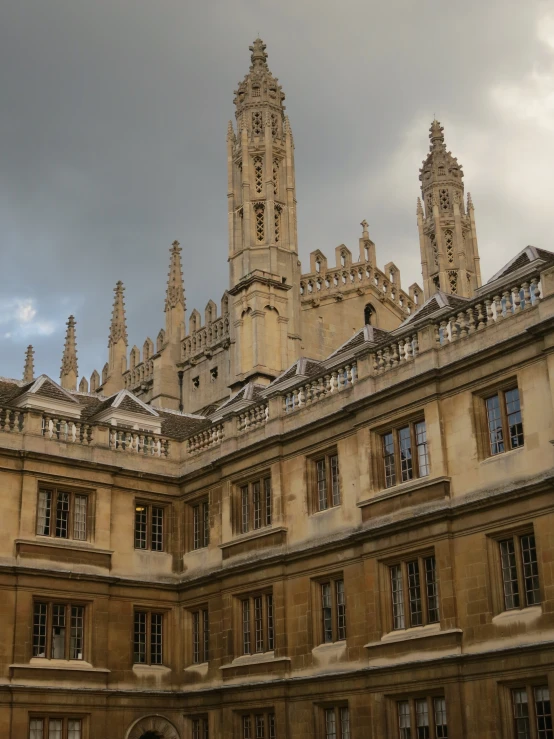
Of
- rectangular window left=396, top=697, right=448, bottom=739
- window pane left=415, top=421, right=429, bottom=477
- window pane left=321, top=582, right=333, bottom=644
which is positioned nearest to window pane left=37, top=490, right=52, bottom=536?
window pane left=321, top=582, right=333, bottom=644

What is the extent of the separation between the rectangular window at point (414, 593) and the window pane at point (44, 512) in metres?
11.3

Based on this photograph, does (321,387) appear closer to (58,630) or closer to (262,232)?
(58,630)

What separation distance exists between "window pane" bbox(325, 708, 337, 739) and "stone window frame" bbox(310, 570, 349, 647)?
70.6 inches

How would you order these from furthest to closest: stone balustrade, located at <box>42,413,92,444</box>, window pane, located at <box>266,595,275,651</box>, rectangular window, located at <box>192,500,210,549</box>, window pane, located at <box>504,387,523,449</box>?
rectangular window, located at <box>192,500,210,549</box> < stone balustrade, located at <box>42,413,92,444</box> < window pane, located at <box>266,595,275,651</box> < window pane, located at <box>504,387,523,449</box>

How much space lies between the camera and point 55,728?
31.6 m

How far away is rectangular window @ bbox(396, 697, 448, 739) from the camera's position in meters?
25.5

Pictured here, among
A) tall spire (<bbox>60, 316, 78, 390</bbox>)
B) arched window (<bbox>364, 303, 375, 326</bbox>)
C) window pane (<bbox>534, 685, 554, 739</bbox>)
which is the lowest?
window pane (<bbox>534, 685, 554, 739</bbox>)

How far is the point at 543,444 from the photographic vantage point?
24.5m

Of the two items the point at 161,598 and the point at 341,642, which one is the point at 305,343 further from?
the point at 341,642

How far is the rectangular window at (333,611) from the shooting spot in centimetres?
2939

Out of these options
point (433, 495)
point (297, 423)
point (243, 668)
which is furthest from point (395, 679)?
point (297, 423)

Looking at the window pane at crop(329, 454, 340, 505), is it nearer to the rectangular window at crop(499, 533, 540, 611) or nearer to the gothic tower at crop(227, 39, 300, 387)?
the rectangular window at crop(499, 533, 540, 611)

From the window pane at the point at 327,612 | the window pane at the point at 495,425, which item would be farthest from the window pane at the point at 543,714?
the window pane at the point at 327,612

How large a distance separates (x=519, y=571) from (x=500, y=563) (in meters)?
0.74
